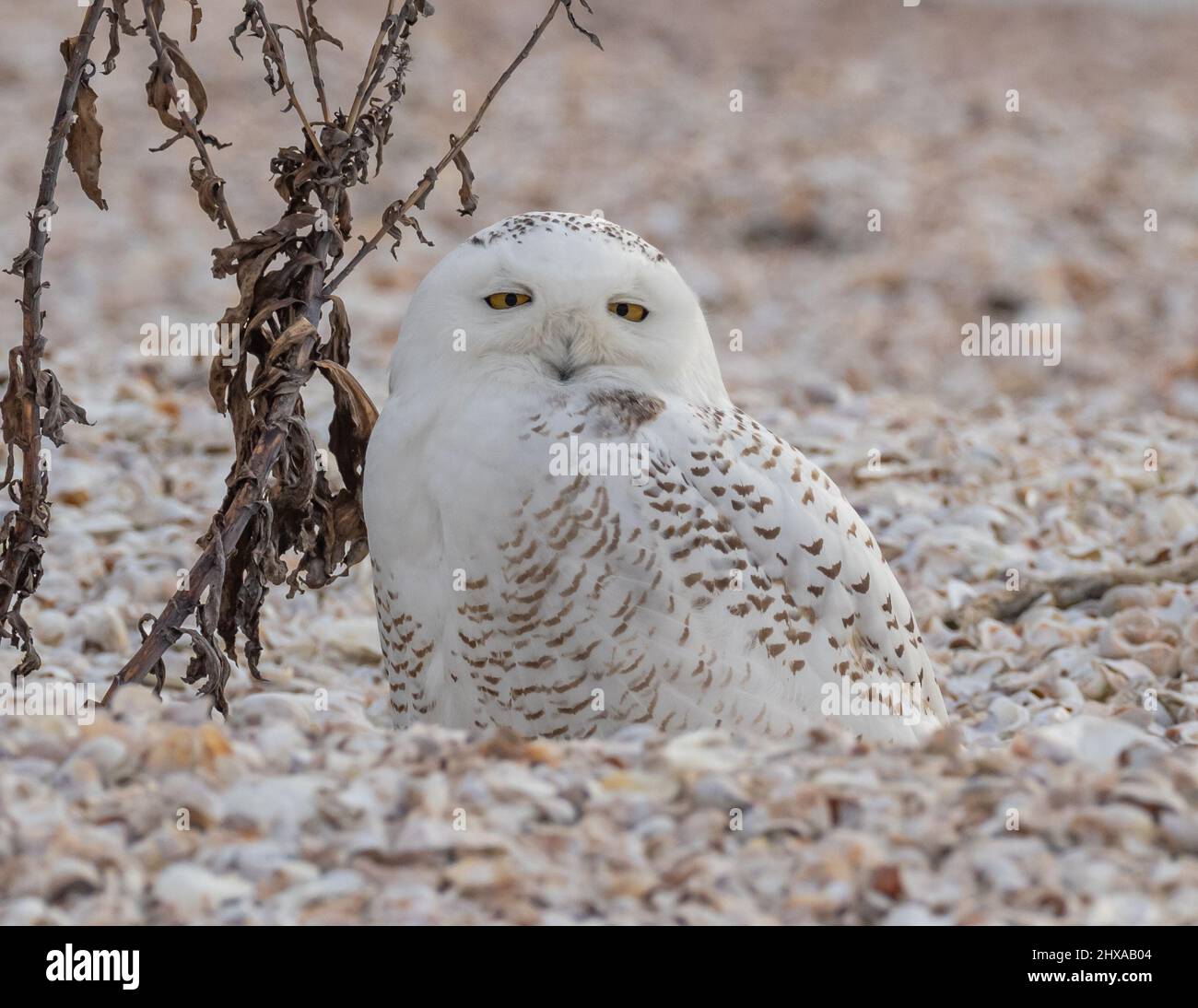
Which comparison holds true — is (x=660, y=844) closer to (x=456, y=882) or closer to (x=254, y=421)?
(x=456, y=882)

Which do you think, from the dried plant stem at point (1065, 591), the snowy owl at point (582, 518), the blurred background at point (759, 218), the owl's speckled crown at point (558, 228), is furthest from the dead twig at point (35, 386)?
the dried plant stem at point (1065, 591)

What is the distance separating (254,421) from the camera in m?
3.08

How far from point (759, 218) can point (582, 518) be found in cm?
744

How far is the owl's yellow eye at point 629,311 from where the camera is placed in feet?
9.78

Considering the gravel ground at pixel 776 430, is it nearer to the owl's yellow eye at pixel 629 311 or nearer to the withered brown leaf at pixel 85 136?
the owl's yellow eye at pixel 629 311

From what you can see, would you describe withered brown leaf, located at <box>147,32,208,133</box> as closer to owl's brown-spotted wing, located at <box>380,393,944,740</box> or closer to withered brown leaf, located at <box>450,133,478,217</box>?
withered brown leaf, located at <box>450,133,478,217</box>

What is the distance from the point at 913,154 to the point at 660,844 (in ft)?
30.7

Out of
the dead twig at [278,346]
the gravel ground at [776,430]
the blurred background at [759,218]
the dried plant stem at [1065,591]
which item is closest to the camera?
the gravel ground at [776,430]

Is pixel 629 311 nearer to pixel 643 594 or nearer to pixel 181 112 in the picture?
pixel 643 594

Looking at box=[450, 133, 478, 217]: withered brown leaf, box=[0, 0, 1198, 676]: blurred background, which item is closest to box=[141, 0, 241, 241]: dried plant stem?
box=[450, 133, 478, 217]: withered brown leaf

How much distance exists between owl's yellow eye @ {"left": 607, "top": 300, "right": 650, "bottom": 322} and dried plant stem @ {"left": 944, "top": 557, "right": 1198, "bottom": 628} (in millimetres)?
1898

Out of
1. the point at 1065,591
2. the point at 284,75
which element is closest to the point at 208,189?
the point at 284,75

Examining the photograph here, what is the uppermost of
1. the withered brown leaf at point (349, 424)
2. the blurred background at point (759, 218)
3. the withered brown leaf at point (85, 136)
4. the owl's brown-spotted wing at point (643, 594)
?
the blurred background at point (759, 218)

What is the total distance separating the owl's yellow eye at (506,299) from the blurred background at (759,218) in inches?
66.3
